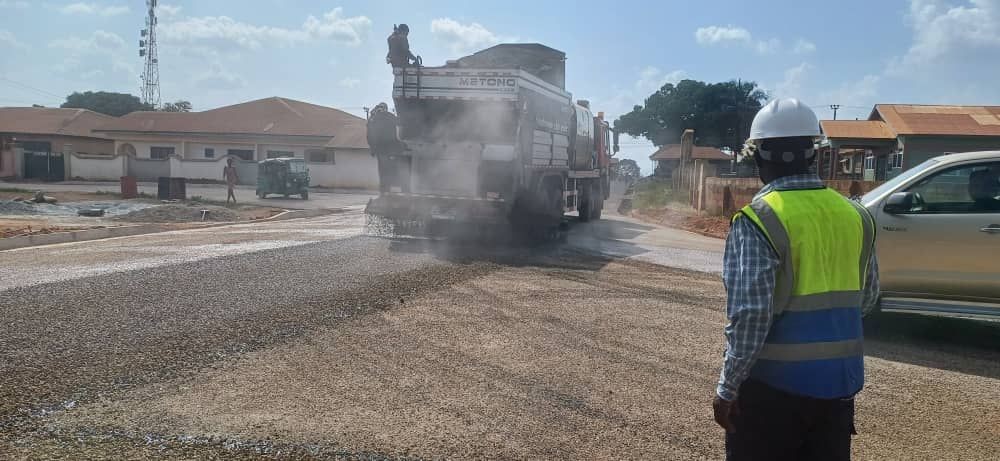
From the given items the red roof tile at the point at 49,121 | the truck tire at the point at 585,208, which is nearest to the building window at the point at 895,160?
the truck tire at the point at 585,208

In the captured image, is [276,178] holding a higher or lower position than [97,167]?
lower

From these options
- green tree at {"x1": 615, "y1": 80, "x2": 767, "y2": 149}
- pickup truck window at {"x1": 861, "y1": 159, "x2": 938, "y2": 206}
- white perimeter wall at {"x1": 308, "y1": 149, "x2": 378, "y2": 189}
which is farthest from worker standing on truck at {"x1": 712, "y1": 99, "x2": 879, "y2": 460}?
green tree at {"x1": 615, "y1": 80, "x2": 767, "y2": 149}

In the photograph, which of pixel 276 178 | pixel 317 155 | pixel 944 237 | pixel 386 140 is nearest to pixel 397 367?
pixel 944 237

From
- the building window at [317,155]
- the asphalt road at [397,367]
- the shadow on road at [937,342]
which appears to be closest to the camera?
the asphalt road at [397,367]

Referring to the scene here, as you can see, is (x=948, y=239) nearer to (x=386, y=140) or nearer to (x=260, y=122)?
(x=386, y=140)

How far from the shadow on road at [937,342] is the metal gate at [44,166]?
42535 mm

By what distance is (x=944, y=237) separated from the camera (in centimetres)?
714

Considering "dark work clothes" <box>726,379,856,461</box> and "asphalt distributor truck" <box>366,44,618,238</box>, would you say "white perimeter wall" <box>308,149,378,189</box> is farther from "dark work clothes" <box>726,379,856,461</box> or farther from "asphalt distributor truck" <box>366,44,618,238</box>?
"dark work clothes" <box>726,379,856,461</box>

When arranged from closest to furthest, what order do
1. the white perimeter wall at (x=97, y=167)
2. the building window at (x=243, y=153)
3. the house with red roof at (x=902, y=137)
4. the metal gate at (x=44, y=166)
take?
the house with red roof at (x=902, y=137) < the metal gate at (x=44, y=166) < the white perimeter wall at (x=97, y=167) < the building window at (x=243, y=153)

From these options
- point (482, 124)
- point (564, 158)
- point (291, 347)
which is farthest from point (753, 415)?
point (564, 158)

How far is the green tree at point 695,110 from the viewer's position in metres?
82.1

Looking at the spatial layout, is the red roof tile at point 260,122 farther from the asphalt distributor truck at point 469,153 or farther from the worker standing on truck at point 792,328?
the worker standing on truck at point 792,328

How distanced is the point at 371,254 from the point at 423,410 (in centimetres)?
729

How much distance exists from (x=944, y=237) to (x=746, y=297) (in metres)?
5.66
